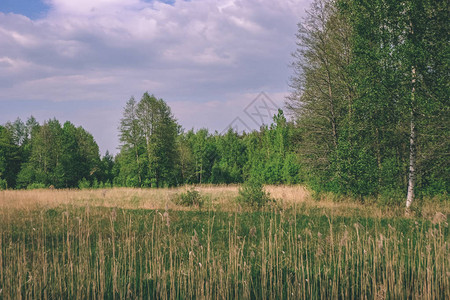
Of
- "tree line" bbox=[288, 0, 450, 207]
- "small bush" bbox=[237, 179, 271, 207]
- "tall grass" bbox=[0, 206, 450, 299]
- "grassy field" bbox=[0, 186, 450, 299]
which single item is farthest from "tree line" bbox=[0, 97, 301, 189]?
"tall grass" bbox=[0, 206, 450, 299]

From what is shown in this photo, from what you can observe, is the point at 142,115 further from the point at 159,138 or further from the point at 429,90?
the point at 429,90

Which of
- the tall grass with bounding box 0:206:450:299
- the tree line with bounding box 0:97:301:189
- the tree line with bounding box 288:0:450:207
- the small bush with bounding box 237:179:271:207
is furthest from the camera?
the tree line with bounding box 0:97:301:189

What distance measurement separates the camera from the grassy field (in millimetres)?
4918

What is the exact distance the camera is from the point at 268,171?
32344mm

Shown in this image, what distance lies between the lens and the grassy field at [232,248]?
4918mm

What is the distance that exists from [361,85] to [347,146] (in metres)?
2.82

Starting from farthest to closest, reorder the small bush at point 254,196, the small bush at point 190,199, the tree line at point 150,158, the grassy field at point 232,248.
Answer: the tree line at point 150,158, the small bush at point 190,199, the small bush at point 254,196, the grassy field at point 232,248

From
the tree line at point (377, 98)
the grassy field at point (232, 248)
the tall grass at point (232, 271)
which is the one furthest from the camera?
the tree line at point (377, 98)

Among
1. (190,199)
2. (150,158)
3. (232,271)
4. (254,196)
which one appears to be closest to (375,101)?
(254,196)

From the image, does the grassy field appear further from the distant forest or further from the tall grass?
the distant forest

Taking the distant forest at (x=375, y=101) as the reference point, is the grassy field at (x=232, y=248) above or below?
below

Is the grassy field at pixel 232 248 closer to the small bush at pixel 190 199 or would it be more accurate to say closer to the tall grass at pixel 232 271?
the tall grass at pixel 232 271

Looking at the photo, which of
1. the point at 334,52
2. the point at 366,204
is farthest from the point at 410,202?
the point at 334,52

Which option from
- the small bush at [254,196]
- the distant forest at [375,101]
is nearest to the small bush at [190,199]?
the small bush at [254,196]
